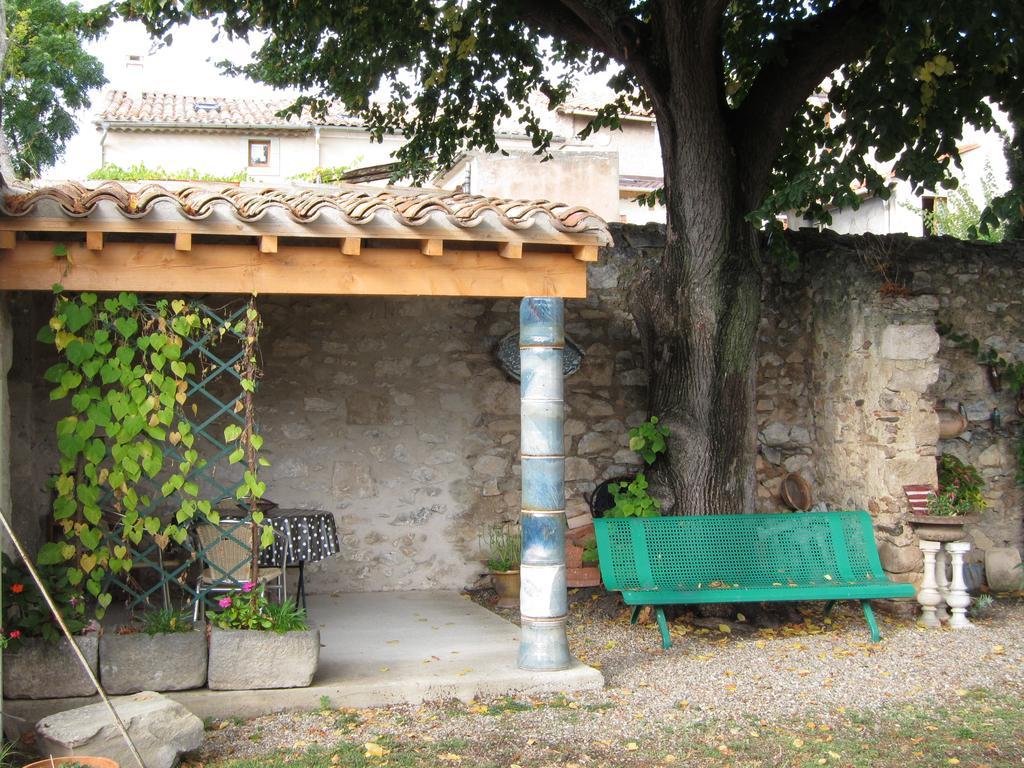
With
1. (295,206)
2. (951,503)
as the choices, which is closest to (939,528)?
(951,503)

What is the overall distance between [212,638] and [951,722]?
3435 millimetres

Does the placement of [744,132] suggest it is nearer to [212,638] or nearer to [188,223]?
[188,223]

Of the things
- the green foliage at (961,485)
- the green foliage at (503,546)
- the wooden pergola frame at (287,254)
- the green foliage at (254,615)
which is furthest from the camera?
the green foliage at (961,485)

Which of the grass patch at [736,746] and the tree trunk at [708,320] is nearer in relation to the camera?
the grass patch at [736,746]

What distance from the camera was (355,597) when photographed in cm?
707

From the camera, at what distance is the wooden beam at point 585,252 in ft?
16.9

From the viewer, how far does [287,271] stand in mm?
4832

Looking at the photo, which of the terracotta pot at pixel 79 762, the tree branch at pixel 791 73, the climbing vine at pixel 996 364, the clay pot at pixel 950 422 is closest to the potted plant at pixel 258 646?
the terracotta pot at pixel 79 762

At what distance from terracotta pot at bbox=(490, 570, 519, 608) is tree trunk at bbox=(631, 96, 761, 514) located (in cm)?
118

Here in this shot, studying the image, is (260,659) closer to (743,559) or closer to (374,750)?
(374,750)

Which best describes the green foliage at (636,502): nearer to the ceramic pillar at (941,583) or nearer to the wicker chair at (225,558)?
the ceramic pillar at (941,583)

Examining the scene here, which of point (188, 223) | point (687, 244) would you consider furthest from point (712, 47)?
point (188, 223)

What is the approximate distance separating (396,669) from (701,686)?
61.9 inches

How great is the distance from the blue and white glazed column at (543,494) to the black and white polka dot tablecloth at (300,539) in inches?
54.8
